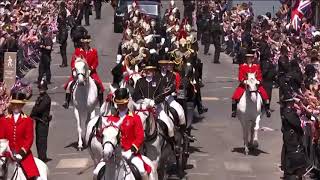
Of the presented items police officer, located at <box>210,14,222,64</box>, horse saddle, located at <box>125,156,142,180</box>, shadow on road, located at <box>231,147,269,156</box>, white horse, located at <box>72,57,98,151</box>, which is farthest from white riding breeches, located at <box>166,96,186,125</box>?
police officer, located at <box>210,14,222,64</box>

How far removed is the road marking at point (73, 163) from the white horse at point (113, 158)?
8.01 metres

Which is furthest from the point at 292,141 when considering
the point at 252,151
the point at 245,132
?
the point at 252,151

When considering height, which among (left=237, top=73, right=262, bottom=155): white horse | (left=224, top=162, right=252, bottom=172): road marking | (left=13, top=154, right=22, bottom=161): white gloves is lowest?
(left=224, top=162, right=252, bottom=172): road marking

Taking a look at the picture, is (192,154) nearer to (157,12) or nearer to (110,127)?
(110,127)

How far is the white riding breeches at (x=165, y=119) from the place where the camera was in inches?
730

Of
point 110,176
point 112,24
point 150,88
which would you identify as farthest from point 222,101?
point 112,24

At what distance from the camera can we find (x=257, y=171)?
22438mm

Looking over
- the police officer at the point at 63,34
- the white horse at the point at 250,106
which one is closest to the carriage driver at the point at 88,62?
the white horse at the point at 250,106

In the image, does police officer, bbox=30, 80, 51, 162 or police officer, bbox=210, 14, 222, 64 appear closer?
police officer, bbox=30, 80, 51, 162

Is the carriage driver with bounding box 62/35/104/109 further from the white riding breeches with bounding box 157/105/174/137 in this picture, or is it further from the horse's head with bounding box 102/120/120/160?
the horse's head with bounding box 102/120/120/160

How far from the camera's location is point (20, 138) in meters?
14.6

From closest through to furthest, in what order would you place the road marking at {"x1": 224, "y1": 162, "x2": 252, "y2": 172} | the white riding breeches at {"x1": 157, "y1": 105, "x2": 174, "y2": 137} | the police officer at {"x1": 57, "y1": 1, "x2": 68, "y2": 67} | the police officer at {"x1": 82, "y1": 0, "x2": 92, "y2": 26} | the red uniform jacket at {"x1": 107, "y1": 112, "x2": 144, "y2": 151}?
the red uniform jacket at {"x1": 107, "y1": 112, "x2": 144, "y2": 151}, the white riding breeches at {"x1": 157, "y1": 105, "x2": 174, "y2": 137}, the road marking at {"x1": 224, "y1": 162, "x2": 252, "y2": 172}, the police officer at {"x1": 57, "y1": 1, "x2": 68, "y2": 67}, the police officer at {"x1": 82, "y1": 0, "x2": 92, "y2": 26}

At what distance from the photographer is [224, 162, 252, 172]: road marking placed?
891 inches

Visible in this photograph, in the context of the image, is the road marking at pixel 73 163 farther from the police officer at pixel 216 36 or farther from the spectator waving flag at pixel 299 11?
the police officer at pixel 216 36
